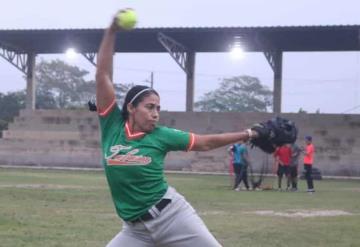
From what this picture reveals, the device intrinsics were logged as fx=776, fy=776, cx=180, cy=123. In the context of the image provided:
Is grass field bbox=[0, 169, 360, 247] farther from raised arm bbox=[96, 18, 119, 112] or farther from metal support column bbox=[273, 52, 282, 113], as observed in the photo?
metal support column bbox=[273, 52, 282, 113]

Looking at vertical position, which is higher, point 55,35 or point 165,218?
point 55,35

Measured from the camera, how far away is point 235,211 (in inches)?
645

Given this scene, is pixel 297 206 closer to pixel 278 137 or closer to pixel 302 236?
pixel 302 236

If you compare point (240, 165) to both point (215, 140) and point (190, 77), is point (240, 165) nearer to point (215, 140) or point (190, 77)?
point (215, 140)

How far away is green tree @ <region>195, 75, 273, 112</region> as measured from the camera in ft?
372

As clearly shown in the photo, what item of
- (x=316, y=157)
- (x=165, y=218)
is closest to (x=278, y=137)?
(x=165, y=218)

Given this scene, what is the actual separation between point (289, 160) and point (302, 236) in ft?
45.2

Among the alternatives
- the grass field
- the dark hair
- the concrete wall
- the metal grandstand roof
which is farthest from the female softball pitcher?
the metal grandstand roof

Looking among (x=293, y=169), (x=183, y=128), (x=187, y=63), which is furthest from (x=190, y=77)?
(x=293, y=169)

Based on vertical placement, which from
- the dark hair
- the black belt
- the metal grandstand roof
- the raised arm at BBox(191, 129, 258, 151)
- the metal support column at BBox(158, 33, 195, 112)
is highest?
the metal grandstand roof

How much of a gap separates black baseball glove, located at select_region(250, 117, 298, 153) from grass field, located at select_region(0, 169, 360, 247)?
536cm

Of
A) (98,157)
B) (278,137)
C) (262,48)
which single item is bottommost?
(98,157)

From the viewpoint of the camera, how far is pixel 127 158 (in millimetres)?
5668

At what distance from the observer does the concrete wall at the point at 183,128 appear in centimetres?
4244
